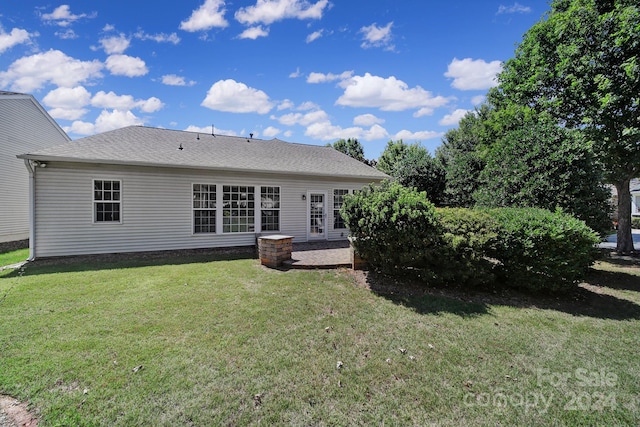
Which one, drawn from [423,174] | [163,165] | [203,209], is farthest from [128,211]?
[423,174]

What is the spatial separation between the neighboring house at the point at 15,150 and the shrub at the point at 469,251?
17.1 m

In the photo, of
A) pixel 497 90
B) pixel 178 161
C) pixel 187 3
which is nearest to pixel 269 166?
pixel 178 161

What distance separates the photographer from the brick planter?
7.67 m

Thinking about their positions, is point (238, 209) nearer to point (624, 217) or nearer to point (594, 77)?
point (594, 77)

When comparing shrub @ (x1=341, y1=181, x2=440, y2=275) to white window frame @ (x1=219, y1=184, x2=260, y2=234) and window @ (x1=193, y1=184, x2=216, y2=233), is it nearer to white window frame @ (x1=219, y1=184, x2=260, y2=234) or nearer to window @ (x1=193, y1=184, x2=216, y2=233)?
white window frame @ (x1=219, y1=184, x2=260, y2=234)

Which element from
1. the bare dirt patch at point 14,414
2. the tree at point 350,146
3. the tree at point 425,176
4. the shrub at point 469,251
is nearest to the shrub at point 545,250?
the shrub at point 469,251

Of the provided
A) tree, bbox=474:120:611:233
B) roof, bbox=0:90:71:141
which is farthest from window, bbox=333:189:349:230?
roof, bbox=0:90:71:141

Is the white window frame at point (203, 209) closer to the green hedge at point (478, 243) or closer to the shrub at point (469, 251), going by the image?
the green hedge at point (478, 243)

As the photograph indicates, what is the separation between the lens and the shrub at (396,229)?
18.5ft

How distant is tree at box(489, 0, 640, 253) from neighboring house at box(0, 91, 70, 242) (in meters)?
21.8

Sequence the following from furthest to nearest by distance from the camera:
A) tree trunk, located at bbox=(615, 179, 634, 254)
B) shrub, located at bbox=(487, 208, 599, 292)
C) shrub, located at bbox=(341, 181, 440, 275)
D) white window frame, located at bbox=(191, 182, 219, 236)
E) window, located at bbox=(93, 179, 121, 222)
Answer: tree trunk, located at bbox=(615, 179, 634, 254) → white window frame, located at bbox=(191, 182, 219, 236) → window, located at bbox=(93, 179, 121, 222) → shrub, located at bbox=(341, 181, 440, 275) → shrub, located at bbox=(487, 208, 599, 292)

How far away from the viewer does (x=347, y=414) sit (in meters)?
2.48

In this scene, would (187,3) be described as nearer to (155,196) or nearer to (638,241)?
(155,196)

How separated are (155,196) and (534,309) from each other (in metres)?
10.7
